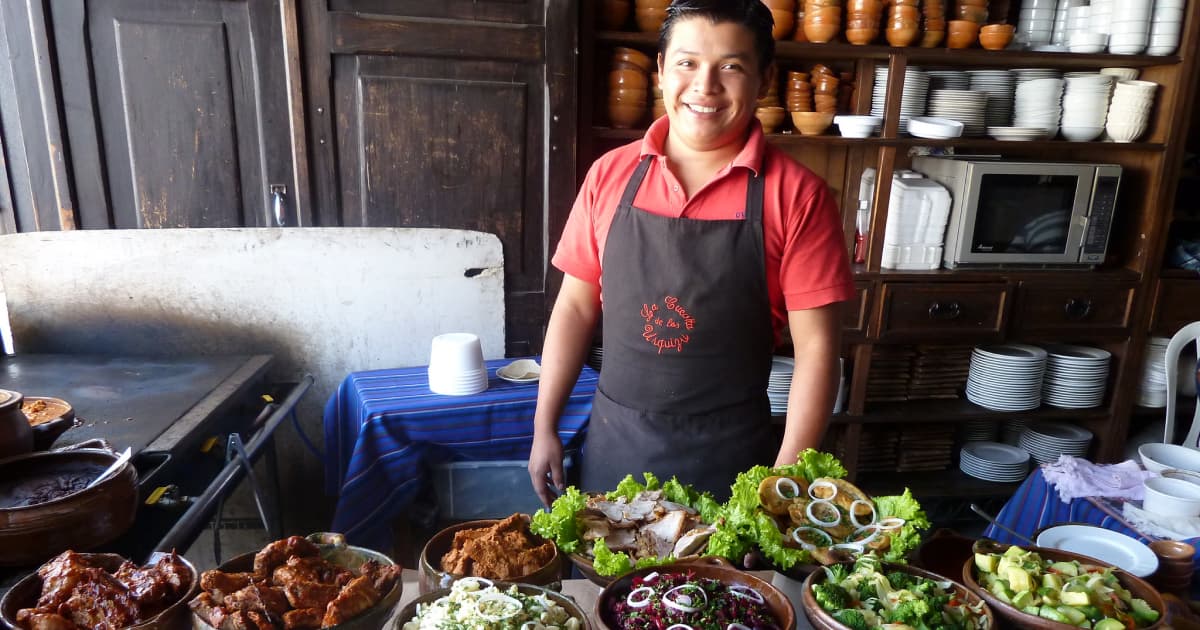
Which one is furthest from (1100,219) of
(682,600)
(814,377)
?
(682,600)

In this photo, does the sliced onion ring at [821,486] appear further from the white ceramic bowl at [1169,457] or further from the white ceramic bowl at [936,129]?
the white ceramic bowl at [936,129]

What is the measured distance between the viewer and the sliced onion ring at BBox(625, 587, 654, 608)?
40.4 inches

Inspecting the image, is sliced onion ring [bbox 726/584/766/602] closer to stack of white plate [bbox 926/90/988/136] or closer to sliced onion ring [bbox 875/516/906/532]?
sliced onion ring [bbox 875/516/906/532]

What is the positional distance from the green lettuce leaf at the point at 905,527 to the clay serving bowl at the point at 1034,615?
0.28ft

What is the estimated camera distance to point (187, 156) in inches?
106

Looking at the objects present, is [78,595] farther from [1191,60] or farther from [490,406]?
[1191,60]

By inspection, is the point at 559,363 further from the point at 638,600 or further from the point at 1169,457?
the point at 1169,457

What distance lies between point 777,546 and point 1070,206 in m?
3.03

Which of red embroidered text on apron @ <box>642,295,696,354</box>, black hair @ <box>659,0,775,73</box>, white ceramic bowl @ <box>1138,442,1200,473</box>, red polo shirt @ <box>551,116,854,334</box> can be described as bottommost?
white ceramic bowl @ <box>1138,442,1200,473</box>

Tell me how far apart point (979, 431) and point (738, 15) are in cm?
316

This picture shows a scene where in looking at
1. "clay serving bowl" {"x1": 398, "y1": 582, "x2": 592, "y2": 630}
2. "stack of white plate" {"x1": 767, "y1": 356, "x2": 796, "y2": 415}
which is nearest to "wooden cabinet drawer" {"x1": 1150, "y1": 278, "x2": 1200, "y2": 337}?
"stack of white plate" {"x1": 767, "y1": 356, "x2": 796, "y2": 415}

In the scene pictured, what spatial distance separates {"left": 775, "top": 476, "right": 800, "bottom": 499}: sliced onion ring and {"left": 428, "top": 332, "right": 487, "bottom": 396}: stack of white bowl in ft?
4.78

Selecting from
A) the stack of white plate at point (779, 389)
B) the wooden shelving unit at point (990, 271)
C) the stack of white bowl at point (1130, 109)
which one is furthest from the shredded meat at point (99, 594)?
the stack of white bowl at point (1130, 109)

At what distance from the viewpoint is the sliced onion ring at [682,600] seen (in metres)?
1.00
